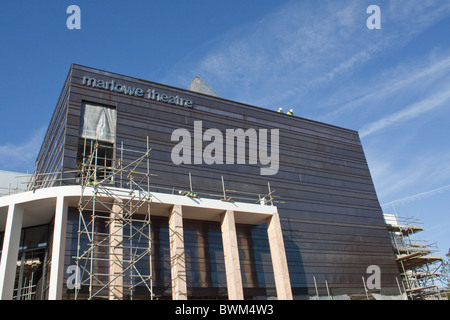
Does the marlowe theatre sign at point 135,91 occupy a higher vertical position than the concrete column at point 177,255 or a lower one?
higher

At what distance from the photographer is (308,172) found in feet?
129

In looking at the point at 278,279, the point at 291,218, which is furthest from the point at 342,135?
the point at 278,279

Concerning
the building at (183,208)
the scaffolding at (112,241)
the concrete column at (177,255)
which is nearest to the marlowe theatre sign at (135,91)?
the building at (183,208)

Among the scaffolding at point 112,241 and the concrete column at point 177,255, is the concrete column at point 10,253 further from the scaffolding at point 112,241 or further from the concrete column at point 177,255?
the concrete column at point 177,255

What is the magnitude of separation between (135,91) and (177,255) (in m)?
15.0

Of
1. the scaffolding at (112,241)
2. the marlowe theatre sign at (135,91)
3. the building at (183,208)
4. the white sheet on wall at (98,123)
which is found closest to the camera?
the scaffolding at (112,241)

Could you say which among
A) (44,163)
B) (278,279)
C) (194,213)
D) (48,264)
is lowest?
(278,279)

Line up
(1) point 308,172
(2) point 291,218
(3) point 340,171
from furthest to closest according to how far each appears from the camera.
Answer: (3) point 340,171 < (1) point 308,172 < (2) point 291,218

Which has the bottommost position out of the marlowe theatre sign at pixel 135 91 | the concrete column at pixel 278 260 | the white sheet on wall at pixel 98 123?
the concrete column at pixel 278 260

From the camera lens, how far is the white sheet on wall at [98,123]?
95.2 ft

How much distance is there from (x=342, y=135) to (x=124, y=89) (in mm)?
26300

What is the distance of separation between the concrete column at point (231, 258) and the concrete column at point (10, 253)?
517 inches
